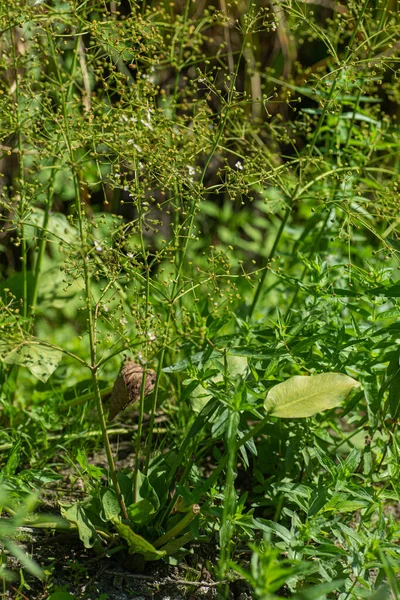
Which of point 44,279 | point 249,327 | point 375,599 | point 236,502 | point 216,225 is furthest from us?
point 216,225

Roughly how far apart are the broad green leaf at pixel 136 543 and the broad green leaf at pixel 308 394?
0.38 metres

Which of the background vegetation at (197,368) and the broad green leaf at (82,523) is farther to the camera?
the broad green leaf at (82,523)

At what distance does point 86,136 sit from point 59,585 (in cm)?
90

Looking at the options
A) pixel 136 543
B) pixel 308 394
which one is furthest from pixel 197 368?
pixel 136 543

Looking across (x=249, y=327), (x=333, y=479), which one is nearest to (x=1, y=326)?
(x=249, y=327)

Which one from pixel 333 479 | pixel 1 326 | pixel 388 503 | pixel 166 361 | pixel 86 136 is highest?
pixel 86 136

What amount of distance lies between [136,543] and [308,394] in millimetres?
457

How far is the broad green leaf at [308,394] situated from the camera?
1.42m

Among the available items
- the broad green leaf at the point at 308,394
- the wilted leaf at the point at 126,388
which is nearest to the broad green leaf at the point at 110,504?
the wilted leaf at the point at 126,388

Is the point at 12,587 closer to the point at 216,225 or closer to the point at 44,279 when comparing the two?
the point at 44,279

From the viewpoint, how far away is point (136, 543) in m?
1.57

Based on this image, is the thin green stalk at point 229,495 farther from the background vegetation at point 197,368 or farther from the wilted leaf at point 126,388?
the wilted leaf at point 126,388

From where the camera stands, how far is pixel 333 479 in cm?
156

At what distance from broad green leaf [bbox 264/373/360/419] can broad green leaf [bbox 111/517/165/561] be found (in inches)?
14.8
